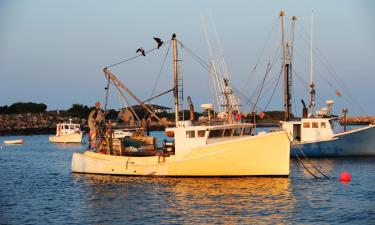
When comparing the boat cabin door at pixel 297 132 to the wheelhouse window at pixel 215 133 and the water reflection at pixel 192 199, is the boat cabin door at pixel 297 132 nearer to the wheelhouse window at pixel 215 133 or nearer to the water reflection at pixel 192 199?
the wheelhouse window at pixel 215 133

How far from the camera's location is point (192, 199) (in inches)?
1142

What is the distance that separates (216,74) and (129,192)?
12.3 meters

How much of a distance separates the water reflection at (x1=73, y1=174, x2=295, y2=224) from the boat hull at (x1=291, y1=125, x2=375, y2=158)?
16.4 meters

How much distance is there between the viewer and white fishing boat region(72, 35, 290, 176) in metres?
33.7

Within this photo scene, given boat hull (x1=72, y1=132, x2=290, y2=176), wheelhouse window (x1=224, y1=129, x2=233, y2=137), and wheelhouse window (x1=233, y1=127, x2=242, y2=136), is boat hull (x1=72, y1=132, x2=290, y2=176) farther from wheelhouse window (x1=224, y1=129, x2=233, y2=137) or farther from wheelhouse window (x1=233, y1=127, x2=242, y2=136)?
wheelhouse window (x1=233, y1=127, x2=242, y2=136)

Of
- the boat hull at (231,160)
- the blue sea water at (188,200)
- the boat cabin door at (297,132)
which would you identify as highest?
the boat cabin door at (297,132)

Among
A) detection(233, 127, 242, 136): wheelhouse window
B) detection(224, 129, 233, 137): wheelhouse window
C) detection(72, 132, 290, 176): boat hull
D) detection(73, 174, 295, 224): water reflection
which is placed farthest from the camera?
detection(233, 127, 242, 136): wheelhouse window

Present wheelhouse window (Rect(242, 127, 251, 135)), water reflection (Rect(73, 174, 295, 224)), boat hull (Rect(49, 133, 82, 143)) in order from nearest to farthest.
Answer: water reflection (Rect(73, 174, 295, 224)), wheelhouse window (Rect(242, 127, 251, 135)), boat hull (Rect(49, 133, 82, 143))

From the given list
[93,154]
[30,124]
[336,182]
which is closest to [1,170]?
[93,154]

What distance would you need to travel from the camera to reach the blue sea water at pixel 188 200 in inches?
976

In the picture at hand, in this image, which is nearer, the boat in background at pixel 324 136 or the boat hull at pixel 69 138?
the boat in background at pixel 324 136

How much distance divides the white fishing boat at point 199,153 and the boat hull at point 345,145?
1287cm

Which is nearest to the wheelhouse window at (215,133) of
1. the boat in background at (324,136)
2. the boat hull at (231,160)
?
the boat hull at (231,160)

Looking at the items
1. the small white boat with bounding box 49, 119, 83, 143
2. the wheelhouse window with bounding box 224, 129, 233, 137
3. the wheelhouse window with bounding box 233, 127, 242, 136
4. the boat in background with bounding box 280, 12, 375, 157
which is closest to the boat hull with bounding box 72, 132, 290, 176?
the wheelhouse window with bounding box 224, 129, 233, 137
